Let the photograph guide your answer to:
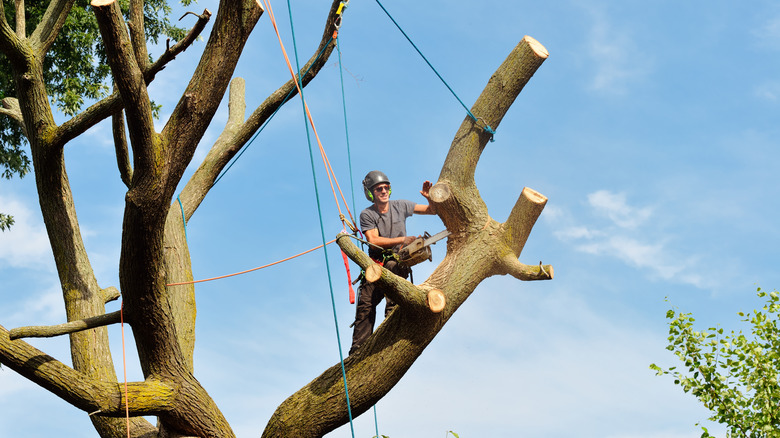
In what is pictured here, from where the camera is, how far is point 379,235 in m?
6.23

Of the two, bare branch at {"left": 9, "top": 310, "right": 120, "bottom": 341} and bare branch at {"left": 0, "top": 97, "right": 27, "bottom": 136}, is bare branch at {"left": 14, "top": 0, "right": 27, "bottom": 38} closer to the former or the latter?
bare branch at {"left": 0, "top": 97, "right": 27, "bottom": 136}

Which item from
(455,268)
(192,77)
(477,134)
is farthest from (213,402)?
(477,134)

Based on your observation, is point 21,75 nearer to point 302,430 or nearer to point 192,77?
point 192,77

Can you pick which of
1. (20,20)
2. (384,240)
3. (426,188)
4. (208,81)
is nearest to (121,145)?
(20,20)

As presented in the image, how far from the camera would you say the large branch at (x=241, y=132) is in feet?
22.1

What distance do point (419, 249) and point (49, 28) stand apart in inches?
172

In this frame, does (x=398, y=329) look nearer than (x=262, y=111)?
Yes

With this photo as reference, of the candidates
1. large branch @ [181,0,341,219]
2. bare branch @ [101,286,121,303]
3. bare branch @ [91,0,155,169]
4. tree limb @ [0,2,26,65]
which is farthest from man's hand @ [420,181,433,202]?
tree limb @ [0,2,26,65]

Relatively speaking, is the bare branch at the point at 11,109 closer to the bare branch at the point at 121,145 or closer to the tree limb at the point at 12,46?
the tree limb at the point at 12,46

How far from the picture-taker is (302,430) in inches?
209

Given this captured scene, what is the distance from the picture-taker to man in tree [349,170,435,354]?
6055 millimetres

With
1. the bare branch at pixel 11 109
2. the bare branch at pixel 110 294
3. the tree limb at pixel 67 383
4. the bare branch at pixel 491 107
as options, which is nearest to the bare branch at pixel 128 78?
the tree limb at pixel 67 383

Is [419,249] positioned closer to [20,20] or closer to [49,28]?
[49,28]

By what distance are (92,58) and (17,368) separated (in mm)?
6537
